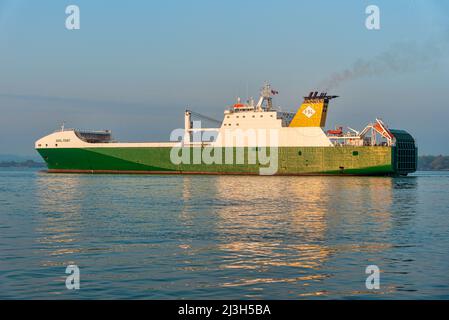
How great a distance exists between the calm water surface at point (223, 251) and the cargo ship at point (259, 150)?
3399cm

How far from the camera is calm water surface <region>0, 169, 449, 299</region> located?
37.9 ft

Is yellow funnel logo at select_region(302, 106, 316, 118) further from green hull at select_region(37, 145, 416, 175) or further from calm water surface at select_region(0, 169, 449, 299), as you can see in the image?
calm water surface at select_region(0, 169, 449, 299)

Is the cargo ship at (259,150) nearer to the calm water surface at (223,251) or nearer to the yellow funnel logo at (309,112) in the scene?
the yellow funnel logo at (309,112)

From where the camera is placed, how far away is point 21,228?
808 inches

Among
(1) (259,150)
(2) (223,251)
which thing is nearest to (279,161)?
(1) (259,150)

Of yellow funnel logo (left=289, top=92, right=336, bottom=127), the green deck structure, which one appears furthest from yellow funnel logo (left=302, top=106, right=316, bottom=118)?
the green deck structure

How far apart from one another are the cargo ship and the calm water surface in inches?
1338

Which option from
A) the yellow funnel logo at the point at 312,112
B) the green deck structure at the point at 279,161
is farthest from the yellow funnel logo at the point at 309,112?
the green deck structure at the point at 279,161

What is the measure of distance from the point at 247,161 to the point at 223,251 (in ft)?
172

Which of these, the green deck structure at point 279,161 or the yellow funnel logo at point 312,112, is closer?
the green deck structure at point 279,161

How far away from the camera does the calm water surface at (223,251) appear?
11547mm
